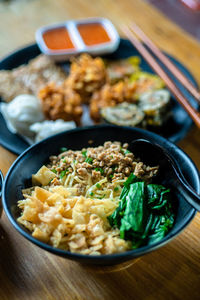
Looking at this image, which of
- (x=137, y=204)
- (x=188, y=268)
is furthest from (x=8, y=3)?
(x=188, y=268)

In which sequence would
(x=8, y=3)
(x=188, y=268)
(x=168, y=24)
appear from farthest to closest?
(x=8, y=3) → (x=168, y=24) → (x=188, y=268)

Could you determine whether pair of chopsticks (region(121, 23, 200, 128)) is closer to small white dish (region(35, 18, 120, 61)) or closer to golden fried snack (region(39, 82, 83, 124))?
small white dish (region(35, 18, 120, 61))

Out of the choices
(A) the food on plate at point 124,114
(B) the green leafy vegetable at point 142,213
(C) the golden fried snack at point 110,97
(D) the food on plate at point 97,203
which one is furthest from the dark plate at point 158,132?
(B) the green leafy vegetable at point 142,213

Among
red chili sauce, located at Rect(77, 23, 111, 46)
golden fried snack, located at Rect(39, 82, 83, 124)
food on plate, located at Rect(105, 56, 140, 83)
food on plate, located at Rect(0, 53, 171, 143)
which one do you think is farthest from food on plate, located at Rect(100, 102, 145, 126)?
red chili sauce, located at Rect(77, 23, 111, 46)

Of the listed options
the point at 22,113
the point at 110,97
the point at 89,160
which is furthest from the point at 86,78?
the point at 89,160

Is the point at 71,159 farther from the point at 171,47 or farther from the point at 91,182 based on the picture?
the point at 171,47

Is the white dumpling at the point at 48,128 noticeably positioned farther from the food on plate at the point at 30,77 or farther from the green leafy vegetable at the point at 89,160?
the green leafy vegetable at the point at 89,160
